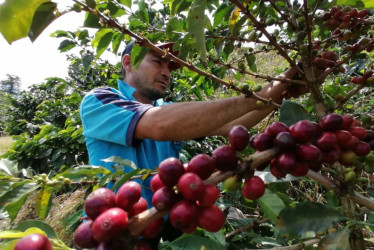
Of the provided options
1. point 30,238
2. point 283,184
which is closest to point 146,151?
point 283,184

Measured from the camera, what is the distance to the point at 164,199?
60 cm

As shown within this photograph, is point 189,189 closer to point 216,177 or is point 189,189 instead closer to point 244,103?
point 216,177

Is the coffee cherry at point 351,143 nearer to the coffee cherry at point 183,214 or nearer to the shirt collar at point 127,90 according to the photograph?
the coffee cherry at point 183,214

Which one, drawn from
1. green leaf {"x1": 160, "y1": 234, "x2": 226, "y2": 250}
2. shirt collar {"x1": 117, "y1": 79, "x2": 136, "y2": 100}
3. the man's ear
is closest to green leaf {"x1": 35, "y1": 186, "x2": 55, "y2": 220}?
green leaf {"x1": 160, "y1": 234, "x2": 226, "y2": 250}

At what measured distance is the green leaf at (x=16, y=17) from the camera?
827 mm

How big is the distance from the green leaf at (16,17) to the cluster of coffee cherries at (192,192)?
2.13 feet

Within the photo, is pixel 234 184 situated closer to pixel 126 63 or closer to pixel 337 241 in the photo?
pixel 337 241

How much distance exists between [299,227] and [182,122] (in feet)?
3.67

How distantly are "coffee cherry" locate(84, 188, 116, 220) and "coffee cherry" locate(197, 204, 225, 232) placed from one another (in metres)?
0.21

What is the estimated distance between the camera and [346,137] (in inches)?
30.4

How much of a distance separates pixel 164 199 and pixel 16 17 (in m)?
0.73

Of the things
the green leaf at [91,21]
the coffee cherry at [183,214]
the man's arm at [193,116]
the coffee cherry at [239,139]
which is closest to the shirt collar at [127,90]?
the man's arm at [193,116]

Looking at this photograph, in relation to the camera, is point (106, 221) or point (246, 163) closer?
point (106, 221)

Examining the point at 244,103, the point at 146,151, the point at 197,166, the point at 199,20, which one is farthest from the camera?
the point at 146,151
